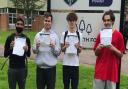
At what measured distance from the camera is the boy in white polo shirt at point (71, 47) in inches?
312

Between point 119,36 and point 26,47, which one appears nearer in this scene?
point 119,36

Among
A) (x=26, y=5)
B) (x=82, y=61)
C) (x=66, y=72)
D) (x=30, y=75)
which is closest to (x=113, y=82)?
(x=66, y=72)

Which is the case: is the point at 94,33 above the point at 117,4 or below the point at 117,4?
below

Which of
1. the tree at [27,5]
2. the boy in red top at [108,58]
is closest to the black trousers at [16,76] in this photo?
the boy in red top at [108,58]

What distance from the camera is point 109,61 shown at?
7.39m

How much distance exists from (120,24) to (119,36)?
1.17 metres

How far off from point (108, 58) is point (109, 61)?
2.2 inches

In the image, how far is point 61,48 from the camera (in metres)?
7.98


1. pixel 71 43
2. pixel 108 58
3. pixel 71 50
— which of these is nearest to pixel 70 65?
pixel 71 50

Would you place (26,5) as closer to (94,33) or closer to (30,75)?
(30,75)

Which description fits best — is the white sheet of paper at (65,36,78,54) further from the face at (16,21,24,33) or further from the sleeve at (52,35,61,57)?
the face at (16,21,24,33)

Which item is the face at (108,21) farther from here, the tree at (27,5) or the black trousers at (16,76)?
the tree at (27,5)

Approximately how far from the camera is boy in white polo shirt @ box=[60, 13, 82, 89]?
7.92 m

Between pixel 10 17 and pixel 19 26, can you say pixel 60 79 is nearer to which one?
pixel 19 26
